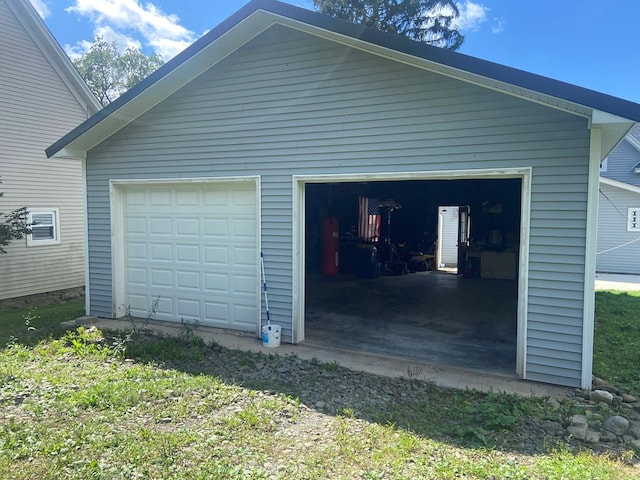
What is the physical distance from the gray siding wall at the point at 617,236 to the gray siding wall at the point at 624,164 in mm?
2030

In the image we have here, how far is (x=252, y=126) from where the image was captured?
6.37 meters

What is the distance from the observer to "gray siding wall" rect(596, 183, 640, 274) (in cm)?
1550

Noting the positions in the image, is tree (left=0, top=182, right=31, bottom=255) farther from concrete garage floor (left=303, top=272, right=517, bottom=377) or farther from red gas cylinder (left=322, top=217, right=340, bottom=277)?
red gas cylinder (left=322, top=217, right=340, bottom=277)

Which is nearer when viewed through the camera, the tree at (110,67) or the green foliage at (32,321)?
the green foliage at (32,321)

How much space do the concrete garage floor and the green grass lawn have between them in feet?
3.83

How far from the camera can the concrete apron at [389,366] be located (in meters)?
4.66

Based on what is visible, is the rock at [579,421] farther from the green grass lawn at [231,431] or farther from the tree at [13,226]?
the tree at [13,226]

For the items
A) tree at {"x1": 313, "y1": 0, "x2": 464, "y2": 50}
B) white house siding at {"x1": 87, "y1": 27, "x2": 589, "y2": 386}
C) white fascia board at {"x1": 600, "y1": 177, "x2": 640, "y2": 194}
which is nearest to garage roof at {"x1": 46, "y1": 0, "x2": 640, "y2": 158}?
white house siding at {"x1": 87, "y1": 27, "x2": 589, "y2": 386}

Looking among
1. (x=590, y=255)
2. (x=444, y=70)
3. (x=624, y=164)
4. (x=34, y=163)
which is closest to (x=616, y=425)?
(x=590, y=255)

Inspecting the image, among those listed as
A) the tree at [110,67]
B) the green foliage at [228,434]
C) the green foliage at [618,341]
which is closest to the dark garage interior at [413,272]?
the green foliage at [618,341]

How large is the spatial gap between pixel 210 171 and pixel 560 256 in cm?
483

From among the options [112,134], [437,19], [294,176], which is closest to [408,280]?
[294,176]

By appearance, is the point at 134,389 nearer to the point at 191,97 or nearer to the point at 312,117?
the point at 312,117

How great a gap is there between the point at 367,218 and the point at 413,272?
2355 millimetres
